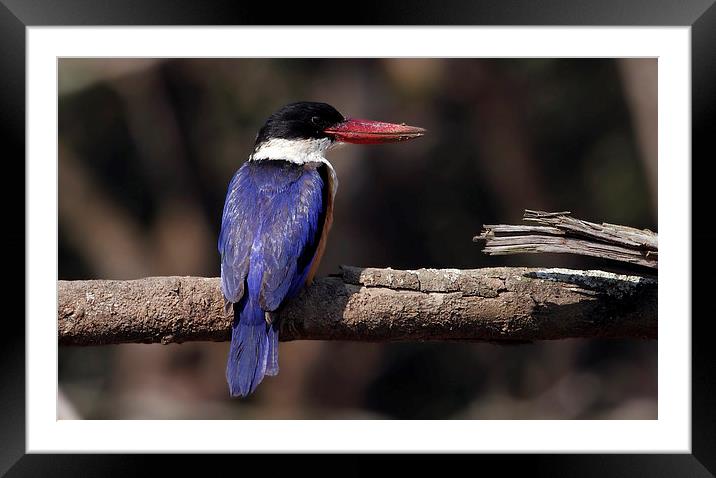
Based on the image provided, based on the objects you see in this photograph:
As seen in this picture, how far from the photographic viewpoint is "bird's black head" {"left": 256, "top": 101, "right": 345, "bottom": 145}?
4.77m

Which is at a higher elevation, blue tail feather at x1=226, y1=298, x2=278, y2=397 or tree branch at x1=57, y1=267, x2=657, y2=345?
tree branch at x1=57, y1=267, x2=657, y2=345

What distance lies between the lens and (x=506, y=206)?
7.88 m

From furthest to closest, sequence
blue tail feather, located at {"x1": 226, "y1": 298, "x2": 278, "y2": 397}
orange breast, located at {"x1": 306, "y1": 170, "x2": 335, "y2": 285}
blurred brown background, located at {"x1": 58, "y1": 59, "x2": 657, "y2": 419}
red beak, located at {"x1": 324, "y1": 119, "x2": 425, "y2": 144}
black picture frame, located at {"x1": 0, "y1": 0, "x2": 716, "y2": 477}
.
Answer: blurred brown background, located at {"x1": 58, "y1": 59, "x2": 657, "y2": 419}, red beak, located at {"x1": 324, "y1": 119, "x2": 425, "y2": 144}, orange breast, located at {"x1": 306, "y1": 170, "x2": 335, "y2": 285}, blue tail feather, located at {"x1": 226, "y1": 298, "x2": 278, "y2": 397}, black picture frame, located at {"x1": 0, "y1": 0, "x2": 716, "y2": 477}

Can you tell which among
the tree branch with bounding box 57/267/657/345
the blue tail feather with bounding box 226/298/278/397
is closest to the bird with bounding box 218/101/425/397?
the blue tail feather with bounding box 226/298/278/397

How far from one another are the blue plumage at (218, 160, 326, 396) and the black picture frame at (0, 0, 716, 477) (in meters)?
0.46

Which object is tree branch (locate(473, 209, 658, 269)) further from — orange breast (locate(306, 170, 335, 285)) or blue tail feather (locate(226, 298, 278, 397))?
blue tail feather (locate(226, 298, 278, 397))

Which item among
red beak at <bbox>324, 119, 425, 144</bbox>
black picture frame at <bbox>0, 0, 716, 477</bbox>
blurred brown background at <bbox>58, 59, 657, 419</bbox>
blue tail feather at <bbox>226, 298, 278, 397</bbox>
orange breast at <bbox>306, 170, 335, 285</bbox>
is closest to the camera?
black picture frame at <bbox>0, 0, 716, 477</bbox>

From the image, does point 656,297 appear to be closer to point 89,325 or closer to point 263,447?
point 263,447

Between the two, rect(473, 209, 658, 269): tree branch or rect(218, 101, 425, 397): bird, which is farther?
rect(218, 101, 425, 397): bird

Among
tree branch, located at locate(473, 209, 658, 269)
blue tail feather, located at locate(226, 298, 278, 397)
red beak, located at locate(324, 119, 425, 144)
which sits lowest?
blue tail feather, located at locate(226, 298, 278, 397)

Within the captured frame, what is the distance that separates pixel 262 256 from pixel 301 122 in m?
Answer: 1.04
